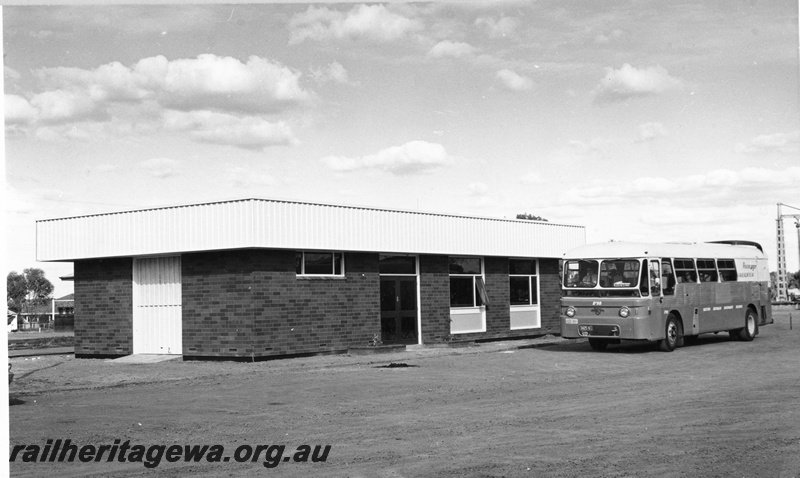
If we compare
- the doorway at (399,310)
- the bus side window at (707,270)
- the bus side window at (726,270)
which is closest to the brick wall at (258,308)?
the doorway at (399,310)

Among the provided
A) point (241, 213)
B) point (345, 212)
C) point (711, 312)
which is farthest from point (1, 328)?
point (711, 312)

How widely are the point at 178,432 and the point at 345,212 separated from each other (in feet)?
44.9

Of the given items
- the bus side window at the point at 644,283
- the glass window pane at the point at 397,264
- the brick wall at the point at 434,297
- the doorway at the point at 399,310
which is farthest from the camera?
the brick wall at the point at 434,297

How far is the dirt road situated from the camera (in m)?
8.80

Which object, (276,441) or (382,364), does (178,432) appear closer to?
(276,441)

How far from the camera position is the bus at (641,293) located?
22375mm

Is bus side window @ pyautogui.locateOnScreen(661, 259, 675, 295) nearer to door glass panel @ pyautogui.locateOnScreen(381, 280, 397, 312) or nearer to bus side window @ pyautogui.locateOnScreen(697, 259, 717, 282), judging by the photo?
bus side window @ pyautogui.locateOnScreen(697, 259, 717, 282)

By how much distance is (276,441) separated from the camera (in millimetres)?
10227

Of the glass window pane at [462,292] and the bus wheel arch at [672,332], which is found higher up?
the glass window pane at [462,292]

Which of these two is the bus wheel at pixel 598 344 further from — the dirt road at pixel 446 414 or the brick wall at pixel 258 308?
the brick wall at pixel 258 308

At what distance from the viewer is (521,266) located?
3152 cm

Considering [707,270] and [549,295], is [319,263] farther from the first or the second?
[549,295]

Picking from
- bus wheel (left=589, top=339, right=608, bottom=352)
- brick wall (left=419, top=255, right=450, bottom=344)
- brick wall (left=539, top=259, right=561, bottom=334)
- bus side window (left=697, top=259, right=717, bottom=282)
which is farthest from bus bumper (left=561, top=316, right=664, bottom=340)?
brick wall (left=539, top=259, right=561, bottom=334)

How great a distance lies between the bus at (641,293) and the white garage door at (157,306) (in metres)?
9.98
